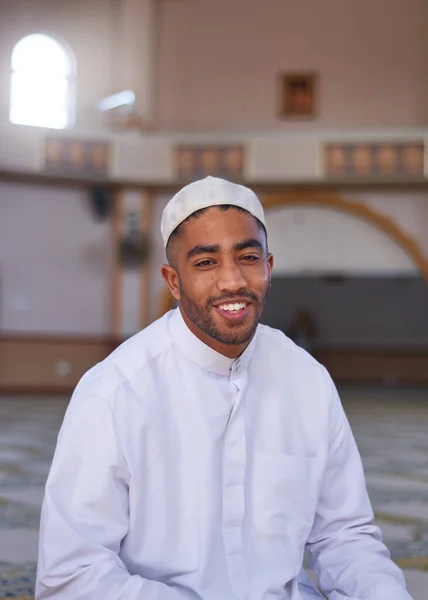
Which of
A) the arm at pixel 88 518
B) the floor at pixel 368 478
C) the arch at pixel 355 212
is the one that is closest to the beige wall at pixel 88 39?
the arch at pixel 355 212

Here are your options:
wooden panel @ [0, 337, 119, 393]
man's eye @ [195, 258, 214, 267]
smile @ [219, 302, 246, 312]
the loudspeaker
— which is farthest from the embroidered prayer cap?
the loudspeaker

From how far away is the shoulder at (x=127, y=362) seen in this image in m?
2.00

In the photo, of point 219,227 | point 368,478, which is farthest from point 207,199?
point 368,478

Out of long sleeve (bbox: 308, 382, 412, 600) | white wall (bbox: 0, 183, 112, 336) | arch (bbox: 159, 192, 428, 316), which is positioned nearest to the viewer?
long sleeve (bbox: 308, 382, 412, 600)

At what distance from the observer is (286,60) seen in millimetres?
14758

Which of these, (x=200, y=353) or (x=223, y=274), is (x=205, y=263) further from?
(x=200, y=353)

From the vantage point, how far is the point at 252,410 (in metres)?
2.16

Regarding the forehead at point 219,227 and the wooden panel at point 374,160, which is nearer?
the forehead at point 219,227

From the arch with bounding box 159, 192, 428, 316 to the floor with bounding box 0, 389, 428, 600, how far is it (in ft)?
9.47

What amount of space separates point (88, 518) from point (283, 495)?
482mm

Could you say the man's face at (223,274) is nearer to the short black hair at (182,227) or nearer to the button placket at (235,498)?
the short black hair at (182,227)

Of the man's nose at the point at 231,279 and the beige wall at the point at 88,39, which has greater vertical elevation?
the beige wall at the point at 88,39

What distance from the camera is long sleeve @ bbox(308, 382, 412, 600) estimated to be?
2.20 metres

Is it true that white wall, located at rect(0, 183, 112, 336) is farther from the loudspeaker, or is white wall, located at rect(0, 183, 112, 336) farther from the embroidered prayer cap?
the embroidered prayer cap
